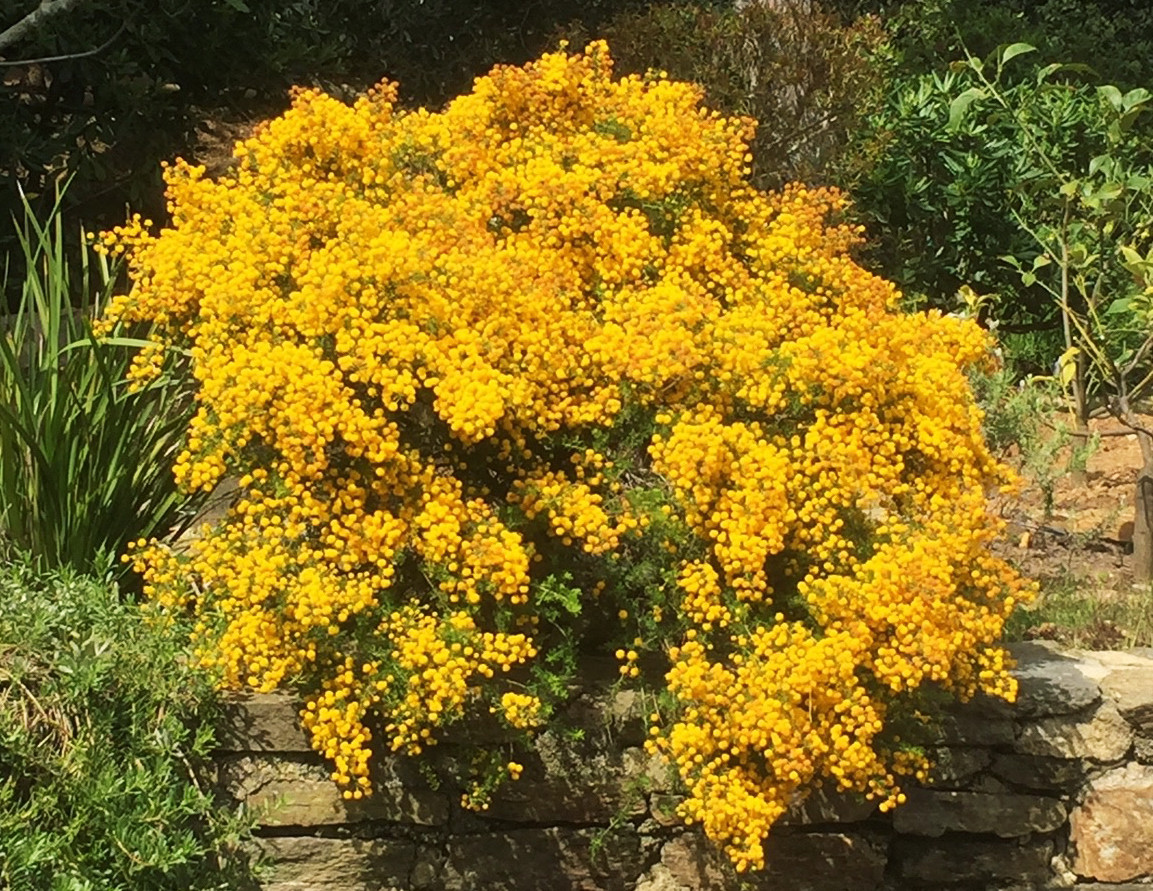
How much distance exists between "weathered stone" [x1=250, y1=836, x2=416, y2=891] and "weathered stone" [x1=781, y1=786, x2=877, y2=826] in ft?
3.58

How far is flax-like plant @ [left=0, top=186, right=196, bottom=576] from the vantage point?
13.1ft

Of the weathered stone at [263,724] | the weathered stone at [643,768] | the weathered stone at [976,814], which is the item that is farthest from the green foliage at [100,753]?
the weathered stone at [976,814]

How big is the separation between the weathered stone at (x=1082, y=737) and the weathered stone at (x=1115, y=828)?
86 mm

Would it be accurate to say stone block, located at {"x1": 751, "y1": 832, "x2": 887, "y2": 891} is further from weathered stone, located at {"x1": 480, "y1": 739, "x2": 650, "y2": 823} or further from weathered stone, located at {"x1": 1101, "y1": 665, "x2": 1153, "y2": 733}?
weathered stone, located at {"x1": 1101, "y1": 665, "x2": 1153, "y2": 733}

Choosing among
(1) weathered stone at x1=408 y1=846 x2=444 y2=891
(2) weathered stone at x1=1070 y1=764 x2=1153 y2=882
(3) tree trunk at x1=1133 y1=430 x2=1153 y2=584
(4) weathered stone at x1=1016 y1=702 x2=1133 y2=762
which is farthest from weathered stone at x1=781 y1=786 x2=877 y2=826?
(3) tree trunk at x1=1133 y1=430 x2=1153 y2=584

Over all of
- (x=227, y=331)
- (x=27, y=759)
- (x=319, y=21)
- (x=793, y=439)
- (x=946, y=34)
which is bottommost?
(x=27, y=759)

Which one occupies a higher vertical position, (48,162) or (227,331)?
(48,162)

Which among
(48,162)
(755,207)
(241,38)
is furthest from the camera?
(241,38)

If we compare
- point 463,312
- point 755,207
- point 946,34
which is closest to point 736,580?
point 463,312

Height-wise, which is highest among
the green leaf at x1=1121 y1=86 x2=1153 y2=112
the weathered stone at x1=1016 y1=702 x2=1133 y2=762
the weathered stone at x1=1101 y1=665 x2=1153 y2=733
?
the green leaf at x1=1121 y1=86 x2=1153 y2=112

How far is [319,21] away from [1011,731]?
565 cm

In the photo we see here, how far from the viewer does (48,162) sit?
21.7 ft

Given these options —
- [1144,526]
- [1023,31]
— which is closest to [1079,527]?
[1144,526]

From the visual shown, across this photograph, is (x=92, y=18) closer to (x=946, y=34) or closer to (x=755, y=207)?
(x=755, y=207)
